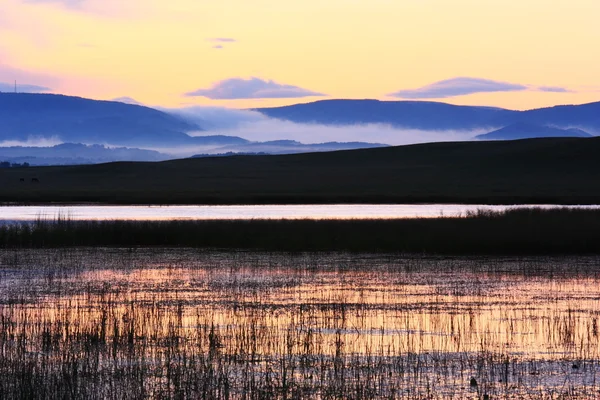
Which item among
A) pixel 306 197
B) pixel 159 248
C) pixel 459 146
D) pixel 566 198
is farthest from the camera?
pixel 459 146

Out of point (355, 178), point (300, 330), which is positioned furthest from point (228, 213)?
point (355, 178)

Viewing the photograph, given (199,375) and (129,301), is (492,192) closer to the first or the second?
(129,301)

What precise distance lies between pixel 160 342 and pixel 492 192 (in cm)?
6970

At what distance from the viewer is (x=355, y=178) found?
10775cm

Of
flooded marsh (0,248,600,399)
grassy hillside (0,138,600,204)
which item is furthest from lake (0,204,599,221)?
flooded marsh (0,248,600,399)

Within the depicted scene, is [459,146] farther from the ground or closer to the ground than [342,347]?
farther from the ground

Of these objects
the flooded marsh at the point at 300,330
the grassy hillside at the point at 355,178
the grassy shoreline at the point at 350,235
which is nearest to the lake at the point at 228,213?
the grassy shoreline at the point at 350,235

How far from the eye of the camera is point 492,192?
277 ft

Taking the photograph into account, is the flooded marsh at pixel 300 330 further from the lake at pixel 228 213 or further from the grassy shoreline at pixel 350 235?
the lake at pixel 228 213

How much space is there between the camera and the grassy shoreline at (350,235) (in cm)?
3406

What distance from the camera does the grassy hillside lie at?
8131cm

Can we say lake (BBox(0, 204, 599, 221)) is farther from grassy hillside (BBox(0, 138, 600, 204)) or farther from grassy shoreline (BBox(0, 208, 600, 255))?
grassy hillside (BBox(0, 138, 600, 204))

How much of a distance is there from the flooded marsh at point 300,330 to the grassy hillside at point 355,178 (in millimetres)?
46876

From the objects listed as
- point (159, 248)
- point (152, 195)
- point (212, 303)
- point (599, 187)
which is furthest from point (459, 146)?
point (212, 303)
